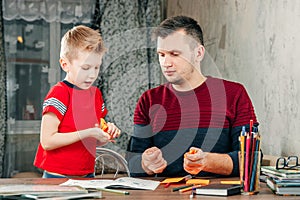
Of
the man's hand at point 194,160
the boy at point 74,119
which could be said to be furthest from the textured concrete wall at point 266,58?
the boy at point 74,119

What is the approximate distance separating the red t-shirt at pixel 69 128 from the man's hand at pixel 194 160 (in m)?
0.52

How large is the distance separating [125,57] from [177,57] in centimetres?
291

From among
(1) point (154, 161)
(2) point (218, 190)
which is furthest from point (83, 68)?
(2) point (218, 190)

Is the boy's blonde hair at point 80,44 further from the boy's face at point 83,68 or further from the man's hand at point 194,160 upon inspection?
the man's hand at point 194,160

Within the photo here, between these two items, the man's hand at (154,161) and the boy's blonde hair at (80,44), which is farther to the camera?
the boy's blonde hair at (80,44)

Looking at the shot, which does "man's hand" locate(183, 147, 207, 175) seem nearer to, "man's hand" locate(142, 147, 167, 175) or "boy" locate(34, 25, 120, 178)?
"man's hand" locate(142, 147, 167, 175)

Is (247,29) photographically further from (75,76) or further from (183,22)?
(75,76)

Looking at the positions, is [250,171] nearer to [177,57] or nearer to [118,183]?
[118,183]

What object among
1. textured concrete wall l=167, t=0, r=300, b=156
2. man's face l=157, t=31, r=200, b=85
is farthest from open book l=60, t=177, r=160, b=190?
textured concrete wall l=167, t=0, r=300, b=156

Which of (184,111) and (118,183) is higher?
(184,111)

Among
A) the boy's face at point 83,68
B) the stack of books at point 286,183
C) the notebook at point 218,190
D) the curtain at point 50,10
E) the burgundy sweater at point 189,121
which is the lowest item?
the notebook at point 218,190

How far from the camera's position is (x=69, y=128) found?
233 centimetres

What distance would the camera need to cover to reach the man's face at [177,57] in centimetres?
227

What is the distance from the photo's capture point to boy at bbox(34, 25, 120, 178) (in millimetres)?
2254
